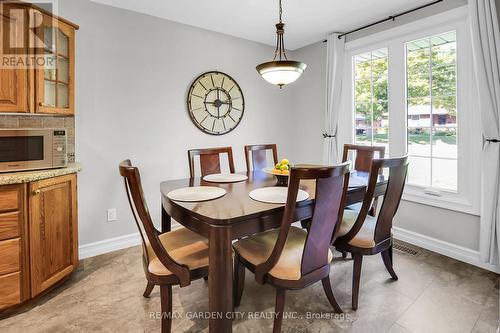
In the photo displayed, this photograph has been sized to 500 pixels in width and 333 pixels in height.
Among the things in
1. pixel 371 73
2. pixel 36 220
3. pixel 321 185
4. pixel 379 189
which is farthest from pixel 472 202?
pixel 36 220

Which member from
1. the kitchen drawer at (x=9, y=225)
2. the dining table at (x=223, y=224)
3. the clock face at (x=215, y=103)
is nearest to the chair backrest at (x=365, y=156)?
the dining table at (x=223, y=224)

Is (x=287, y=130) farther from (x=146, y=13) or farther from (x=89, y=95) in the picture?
(x=89, y=95)

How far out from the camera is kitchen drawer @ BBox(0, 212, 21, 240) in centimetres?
169

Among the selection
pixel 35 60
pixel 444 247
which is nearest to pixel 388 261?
pixel 444 247

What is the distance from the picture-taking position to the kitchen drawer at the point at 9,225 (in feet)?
5.54

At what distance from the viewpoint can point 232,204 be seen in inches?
60.1

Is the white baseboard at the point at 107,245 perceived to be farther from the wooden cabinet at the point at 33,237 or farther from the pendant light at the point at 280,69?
the pendant light at the point at 280,69

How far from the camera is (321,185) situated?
1.33 meters

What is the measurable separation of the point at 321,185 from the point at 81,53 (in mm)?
2602

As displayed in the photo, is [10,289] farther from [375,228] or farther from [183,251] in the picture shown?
[375,228]

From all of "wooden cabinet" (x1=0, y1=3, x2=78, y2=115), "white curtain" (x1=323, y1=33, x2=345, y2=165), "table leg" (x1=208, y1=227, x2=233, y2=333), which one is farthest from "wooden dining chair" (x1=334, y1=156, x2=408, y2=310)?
"wooden cabinet" (x1=0, y1=3, x2=78, y2=115)

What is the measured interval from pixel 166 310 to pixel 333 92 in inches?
124

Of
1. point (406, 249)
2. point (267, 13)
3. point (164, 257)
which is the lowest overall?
point (406, 249)

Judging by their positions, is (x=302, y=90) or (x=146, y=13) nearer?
(x=146, y=13)
